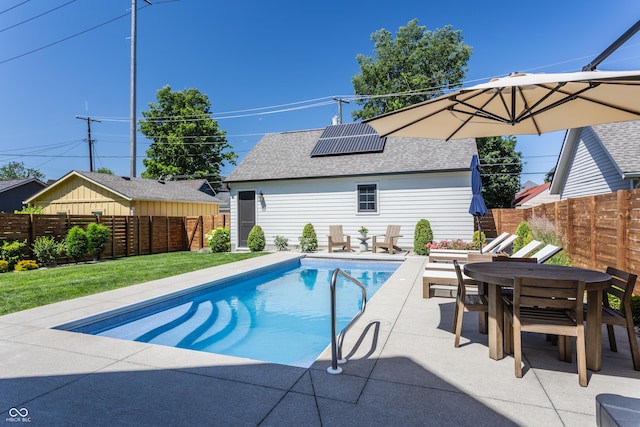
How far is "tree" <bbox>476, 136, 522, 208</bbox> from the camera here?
25906mm

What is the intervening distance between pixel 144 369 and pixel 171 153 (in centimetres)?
3388

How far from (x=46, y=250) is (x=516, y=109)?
13.3 m

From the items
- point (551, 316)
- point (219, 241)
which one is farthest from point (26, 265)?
point (551, 316)

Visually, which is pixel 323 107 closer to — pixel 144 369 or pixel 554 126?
pixel 554 126

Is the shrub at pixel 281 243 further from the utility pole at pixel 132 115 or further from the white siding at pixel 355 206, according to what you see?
the utility pole at pixel 132 115

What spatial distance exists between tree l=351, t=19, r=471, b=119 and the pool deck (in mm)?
24771

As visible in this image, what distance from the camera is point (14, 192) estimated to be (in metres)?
25.8

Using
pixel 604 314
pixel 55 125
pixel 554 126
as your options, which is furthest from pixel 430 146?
pixel 55 125

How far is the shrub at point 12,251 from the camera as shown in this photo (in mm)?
9969

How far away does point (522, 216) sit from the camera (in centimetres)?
1234

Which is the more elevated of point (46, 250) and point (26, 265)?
point (46, 250)

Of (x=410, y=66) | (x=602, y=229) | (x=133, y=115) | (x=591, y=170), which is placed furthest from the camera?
(x=410, y=66)

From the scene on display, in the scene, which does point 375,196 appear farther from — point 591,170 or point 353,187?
point 591,170

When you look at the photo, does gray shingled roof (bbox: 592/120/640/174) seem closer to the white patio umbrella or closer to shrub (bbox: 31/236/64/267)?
the white patio umbrella
